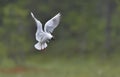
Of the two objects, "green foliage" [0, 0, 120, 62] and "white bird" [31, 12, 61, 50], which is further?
"green foliage" [0, 0, 120, 62]

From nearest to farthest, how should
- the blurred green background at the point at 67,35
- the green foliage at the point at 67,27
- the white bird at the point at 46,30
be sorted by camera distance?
1. the white bird at the point at 46,30
2. the blurred green background at the point at 67,35
3. the green foliage at the point at 67,27

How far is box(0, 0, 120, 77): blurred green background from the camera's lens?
33812mm

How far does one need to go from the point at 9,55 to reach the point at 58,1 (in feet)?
20.9

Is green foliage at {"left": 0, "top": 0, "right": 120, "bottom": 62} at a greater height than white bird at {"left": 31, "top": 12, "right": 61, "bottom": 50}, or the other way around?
green foliage at {"left": 0, "top": 0, "right": 120, "bottom": 62}

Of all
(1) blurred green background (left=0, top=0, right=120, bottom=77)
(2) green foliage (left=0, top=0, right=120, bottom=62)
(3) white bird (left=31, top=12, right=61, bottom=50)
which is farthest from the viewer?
Answer: (2) green foliage (left=0, top=0, right=120, bottom=62)

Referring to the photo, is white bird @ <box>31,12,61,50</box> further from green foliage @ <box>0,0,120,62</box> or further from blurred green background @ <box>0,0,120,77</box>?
green foliage @ <box>0,0,120,62</box>

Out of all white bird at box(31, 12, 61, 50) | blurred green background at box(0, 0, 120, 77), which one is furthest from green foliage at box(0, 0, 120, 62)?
white bird at box(31, 12, 61, 50)

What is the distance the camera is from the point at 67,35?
4638cm

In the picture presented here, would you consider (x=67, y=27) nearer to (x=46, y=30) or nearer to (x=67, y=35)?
(x=67, y=35)

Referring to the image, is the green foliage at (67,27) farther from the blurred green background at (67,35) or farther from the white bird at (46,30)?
the white bird at (46,30)

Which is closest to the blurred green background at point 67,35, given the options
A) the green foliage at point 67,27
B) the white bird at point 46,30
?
the green foliage at point 67,27

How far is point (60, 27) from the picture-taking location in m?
45.1

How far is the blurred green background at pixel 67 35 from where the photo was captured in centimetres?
3381

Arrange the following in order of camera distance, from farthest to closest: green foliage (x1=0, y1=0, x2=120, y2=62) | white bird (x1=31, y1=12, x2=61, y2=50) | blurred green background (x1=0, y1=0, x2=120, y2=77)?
green foliage (x1=0, y1=0, x2=120, y2=62) < blurred green background (x1=0, y1=0, x2=120, y2=77) < white bird (x1=31, y1=12, x2=61, y2=50)
